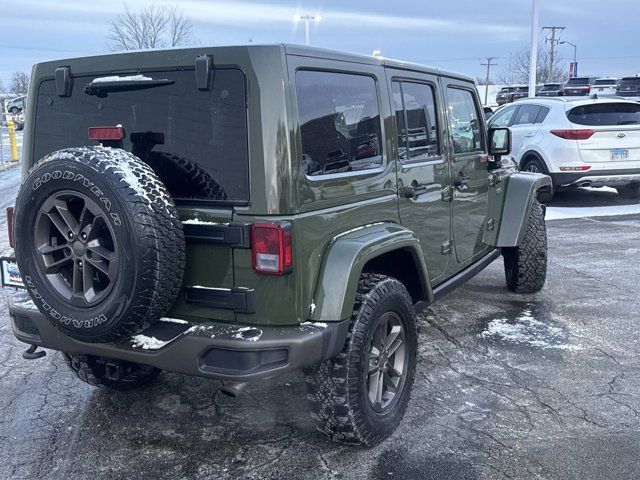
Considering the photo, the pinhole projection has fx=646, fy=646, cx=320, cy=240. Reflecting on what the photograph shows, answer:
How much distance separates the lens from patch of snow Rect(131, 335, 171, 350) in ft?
9.32

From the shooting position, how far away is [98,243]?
268 centimetres

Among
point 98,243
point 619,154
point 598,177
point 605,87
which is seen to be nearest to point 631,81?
point 605,87

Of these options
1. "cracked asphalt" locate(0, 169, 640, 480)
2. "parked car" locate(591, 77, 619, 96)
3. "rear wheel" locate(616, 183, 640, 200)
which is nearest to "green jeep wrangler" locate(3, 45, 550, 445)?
"cracked asphalt" locate(0, 169, 640, 480)

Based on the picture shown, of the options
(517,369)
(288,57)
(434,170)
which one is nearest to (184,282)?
(288,57)

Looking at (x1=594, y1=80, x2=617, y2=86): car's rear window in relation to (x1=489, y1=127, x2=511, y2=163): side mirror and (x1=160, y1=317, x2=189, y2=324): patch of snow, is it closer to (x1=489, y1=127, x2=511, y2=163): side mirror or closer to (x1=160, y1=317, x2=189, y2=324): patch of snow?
(x1=489, y1=127, x2=511, y2=163): side mirror

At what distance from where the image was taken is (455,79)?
15.2 feet

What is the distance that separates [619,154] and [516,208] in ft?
18.8

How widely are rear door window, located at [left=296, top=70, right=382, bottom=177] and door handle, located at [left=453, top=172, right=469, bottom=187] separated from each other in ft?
3.53

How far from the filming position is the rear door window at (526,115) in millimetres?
11008

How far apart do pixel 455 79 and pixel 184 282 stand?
2.70 m

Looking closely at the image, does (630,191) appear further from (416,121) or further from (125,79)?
(125,79)

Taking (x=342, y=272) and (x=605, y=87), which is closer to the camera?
(x=342, y=272)

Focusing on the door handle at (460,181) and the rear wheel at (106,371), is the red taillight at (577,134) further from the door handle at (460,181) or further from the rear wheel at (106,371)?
the rear wheel at (106,371)

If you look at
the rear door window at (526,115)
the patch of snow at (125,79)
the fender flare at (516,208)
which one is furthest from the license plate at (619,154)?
the patch of snow at (125,79)
